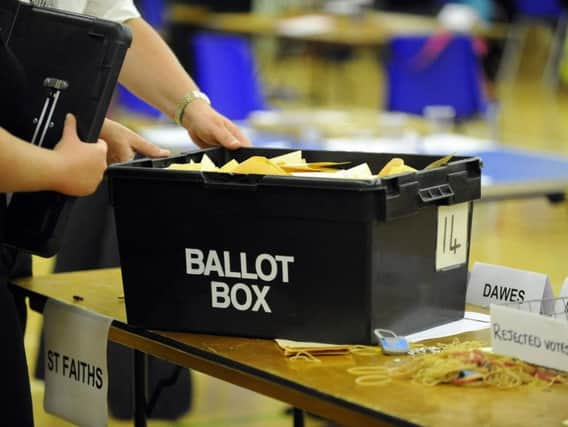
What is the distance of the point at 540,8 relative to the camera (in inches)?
475

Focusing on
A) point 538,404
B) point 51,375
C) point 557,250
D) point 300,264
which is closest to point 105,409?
point 51,375

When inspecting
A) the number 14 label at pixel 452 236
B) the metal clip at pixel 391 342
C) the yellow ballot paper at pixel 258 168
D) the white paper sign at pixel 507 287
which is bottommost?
the metal clip at pixel 391 342

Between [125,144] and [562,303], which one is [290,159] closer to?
[125,144]

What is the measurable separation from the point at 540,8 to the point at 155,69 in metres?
10.3

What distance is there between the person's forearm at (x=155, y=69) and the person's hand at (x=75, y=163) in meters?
0.57

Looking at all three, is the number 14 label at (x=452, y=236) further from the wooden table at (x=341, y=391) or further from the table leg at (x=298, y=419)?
the table leg at (x=298, y=419)

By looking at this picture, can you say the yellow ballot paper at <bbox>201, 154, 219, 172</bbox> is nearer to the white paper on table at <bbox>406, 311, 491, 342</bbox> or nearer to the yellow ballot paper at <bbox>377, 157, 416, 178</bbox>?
the yellow ballot paper at <bbox>377, 157, 416, 178</bbox>

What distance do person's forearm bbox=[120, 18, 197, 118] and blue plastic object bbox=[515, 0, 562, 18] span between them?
10.2 meters

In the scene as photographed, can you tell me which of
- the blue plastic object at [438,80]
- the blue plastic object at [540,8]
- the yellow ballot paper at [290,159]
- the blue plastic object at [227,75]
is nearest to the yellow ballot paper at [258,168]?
the yellow ballot paper at [290,159]

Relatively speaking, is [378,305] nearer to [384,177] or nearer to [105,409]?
[384,177]

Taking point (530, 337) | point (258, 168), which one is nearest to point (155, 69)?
point (258, 168)

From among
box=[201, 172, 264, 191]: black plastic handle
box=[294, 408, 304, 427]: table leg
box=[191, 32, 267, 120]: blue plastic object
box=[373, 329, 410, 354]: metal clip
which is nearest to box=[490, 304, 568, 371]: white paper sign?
box=[373, 329, 410, 354]: metal clip

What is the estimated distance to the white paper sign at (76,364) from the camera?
6.65 ft

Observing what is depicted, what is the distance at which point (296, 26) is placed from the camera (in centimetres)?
955
